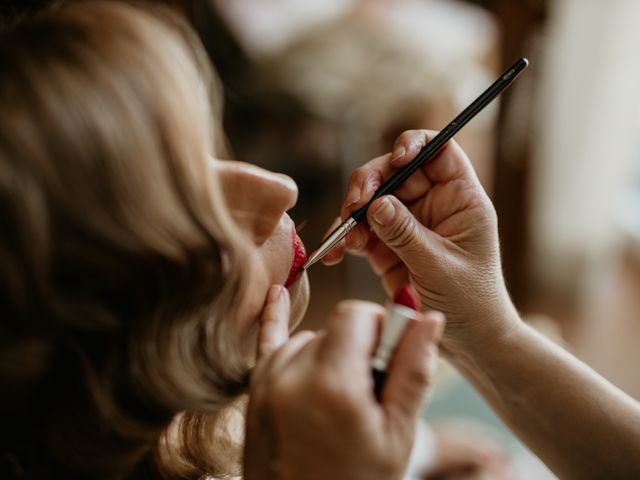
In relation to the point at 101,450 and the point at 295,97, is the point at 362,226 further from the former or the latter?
the point at 295,97

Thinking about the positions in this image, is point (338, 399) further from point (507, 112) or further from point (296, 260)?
point (507, 112)

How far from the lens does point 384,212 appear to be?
27.4 inches

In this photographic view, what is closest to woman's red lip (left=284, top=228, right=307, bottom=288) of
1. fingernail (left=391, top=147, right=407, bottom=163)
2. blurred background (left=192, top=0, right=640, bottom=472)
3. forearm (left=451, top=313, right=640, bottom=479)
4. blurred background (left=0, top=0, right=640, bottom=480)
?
fingernail (left=391, top=147, right=407, bottom=163)

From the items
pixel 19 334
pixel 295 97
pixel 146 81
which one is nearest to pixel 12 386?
pixel 19 334

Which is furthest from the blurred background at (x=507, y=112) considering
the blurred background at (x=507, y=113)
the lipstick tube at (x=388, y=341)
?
the lipstick tube at (x=388, y=341)

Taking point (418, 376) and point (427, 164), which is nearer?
point (418, 376)

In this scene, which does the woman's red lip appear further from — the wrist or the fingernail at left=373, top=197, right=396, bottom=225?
the wrist

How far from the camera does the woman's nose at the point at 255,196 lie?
645 millimetres

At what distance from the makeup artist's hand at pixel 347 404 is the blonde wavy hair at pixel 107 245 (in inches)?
4.3

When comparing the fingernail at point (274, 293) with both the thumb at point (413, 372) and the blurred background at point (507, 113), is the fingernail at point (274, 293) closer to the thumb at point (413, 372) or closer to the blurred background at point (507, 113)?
the thumb at point (413, 372)

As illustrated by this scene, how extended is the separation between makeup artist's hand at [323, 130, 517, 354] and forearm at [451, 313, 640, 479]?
36 millimetres

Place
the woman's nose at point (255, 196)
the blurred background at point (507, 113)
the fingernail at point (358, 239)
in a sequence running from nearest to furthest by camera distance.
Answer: the woman's nose at point (255, 196)
the fingernail at point (358, 239)
the blurred background at point (507, 113)

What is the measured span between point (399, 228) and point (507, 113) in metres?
1.35

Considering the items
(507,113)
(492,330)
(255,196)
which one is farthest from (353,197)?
(507,113)
